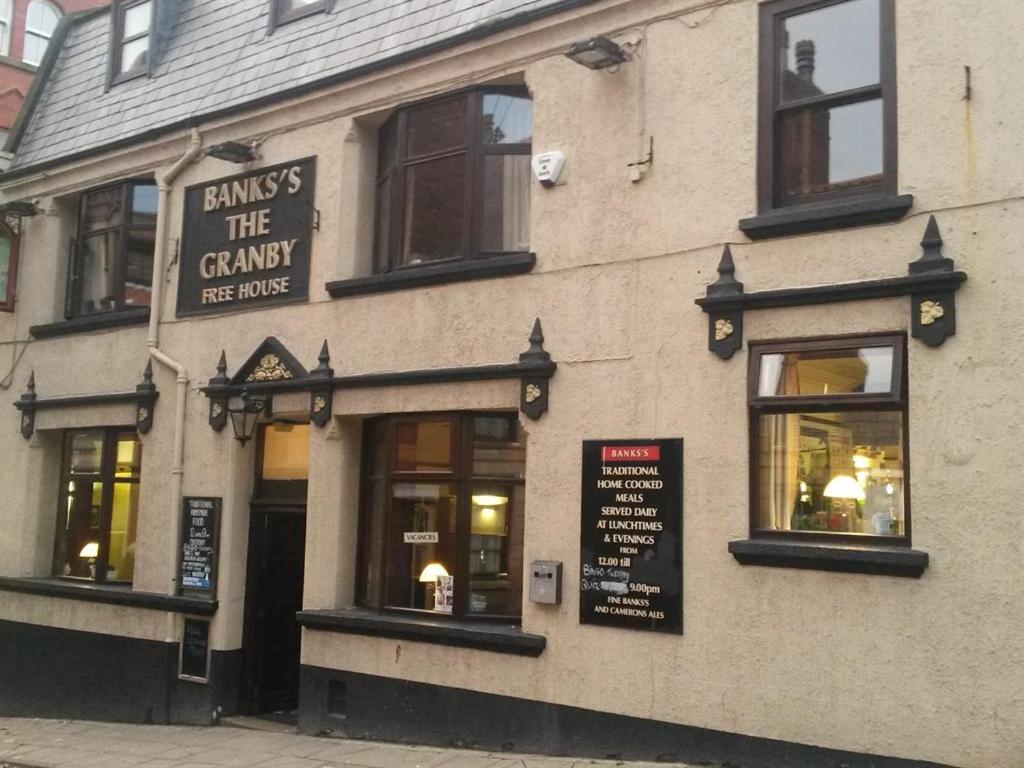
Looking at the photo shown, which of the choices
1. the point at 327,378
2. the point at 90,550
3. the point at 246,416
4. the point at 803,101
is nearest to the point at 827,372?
the point at 803,101

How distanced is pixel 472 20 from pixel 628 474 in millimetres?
4705

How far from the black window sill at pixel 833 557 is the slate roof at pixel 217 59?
16.0ft

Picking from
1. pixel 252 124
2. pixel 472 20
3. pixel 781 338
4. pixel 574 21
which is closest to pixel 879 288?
pixel 781 338

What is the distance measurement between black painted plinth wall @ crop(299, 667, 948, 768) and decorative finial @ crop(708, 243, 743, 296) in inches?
129

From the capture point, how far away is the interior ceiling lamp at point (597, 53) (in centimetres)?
917

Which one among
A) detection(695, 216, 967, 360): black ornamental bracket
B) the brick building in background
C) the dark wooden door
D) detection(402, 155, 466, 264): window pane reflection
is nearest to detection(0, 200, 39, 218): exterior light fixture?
the brick building in background

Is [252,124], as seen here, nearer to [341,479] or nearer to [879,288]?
[341,479]

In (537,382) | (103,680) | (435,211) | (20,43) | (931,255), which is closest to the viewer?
(931,255)

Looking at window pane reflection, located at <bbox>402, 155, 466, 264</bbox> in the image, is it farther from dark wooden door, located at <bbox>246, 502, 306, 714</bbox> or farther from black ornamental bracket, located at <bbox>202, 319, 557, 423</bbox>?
dark wooden door, located at <bbox>246, 502, 306, 714</bbox>

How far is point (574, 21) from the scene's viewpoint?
9859 millimetres

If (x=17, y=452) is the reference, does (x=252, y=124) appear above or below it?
above

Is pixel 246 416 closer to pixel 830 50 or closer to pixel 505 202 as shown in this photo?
pixel 505 202

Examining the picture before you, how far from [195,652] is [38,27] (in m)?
13.7

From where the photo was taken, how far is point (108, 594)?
1315 cm
